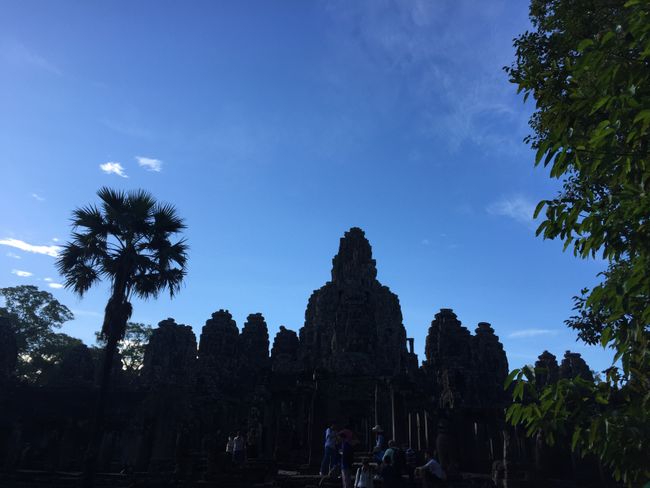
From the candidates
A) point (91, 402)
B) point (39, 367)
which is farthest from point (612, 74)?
point (39, 367)

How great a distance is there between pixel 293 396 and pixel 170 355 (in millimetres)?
24094

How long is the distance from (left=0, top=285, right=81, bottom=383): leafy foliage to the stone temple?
11720mm

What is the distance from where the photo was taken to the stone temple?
2058 centimetres

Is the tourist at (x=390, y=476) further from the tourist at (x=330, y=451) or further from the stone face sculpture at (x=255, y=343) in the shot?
the stone face sculpture at (x=255, y=343)

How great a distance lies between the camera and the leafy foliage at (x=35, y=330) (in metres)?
45.6

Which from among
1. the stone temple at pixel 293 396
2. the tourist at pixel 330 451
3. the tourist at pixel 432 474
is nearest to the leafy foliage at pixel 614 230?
the tourist at pixel 432 474

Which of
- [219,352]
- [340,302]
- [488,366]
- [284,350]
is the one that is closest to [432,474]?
[340,302]

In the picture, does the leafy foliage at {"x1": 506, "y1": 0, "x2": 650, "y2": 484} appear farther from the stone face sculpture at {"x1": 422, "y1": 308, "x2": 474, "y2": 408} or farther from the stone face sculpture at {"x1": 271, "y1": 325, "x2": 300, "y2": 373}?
the stone face sculpture at {"x1": 271, "y1": 325, "x2": 300, "y2": 373}

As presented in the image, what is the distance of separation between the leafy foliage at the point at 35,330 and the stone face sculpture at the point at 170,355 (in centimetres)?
1053

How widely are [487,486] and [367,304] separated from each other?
59.5 feet

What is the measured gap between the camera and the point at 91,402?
96.8 ft

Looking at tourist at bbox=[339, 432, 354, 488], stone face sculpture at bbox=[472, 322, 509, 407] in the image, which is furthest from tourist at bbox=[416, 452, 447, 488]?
stone face sculpture at bbox=[472, 322, 509, 407]

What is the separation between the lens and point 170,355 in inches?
1679

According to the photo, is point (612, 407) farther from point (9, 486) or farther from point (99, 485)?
point (9, 486)
